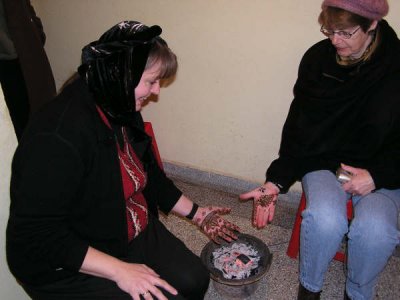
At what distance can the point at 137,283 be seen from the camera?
3.25 ft

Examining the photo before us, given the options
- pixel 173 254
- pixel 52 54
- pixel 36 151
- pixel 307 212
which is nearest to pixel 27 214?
pixel 36 151

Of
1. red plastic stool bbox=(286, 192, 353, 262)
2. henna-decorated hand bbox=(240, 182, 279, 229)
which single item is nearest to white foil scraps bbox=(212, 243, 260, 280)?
henna-decorated hand bbox=(240, 182, 279, 229)

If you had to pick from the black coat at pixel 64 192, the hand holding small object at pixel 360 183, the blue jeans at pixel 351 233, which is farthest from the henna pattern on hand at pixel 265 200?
the black coat at pixel 64 192

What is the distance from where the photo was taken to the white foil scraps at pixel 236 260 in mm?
1490

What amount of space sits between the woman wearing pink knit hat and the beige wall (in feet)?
0.69

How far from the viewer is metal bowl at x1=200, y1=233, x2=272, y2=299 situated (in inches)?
55.1

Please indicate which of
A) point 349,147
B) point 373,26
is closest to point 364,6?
point 373,26

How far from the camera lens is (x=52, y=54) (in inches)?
93.6

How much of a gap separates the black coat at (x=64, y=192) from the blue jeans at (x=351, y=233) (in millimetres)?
704

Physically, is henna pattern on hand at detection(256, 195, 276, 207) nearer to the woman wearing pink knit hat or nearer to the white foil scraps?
the woman wearing pink knit hat

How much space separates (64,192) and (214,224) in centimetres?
61

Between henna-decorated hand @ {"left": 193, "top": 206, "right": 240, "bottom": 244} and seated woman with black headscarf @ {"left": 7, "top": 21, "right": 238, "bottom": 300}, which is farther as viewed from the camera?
henna-decorated hand @ {"left": 193, "top": 206, "right": 240, "bottom": 244}

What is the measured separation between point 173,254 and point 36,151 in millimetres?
602

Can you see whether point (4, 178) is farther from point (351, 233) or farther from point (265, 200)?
point (351, 233)
